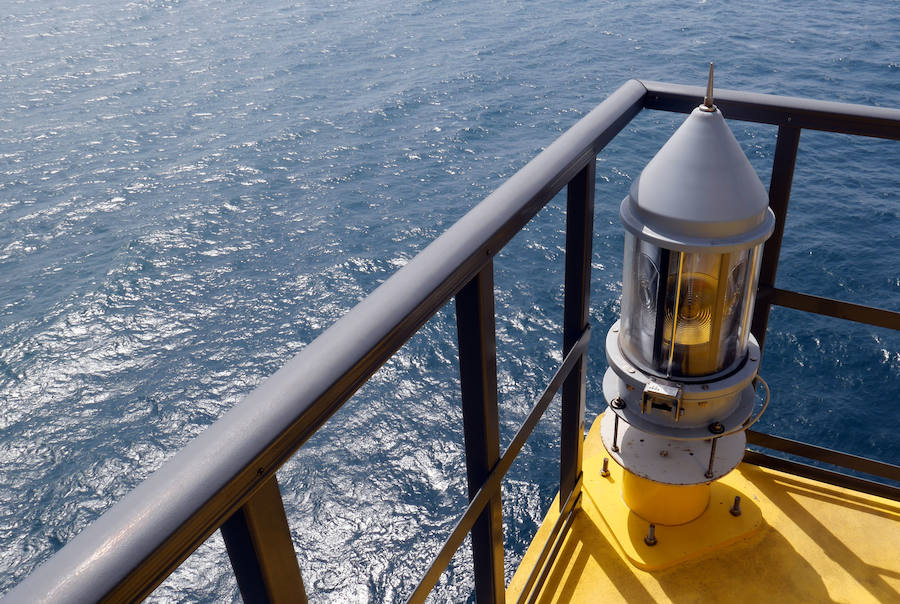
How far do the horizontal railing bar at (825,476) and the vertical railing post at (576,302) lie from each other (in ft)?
3.33

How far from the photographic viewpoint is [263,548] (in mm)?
1206

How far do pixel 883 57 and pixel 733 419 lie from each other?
35.7 m

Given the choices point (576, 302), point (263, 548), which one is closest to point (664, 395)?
point (576, 302)

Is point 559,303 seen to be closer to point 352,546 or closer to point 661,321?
point 352,546

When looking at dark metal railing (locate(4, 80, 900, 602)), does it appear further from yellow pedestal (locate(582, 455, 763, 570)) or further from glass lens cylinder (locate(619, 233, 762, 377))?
yellow pedestal (locate(582, 455, 763, 570))

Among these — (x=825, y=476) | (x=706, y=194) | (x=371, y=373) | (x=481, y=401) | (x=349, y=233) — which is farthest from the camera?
(x=349, y=233)

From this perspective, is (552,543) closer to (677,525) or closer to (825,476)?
(677,525)

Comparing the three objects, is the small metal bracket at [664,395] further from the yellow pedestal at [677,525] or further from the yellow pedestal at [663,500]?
the yellow pedestal at [677,525]

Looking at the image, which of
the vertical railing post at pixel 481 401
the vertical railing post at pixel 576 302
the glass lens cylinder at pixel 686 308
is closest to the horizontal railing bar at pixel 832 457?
the glass lens cylinder at pixel 686 308

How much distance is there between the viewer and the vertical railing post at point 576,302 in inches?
95.0

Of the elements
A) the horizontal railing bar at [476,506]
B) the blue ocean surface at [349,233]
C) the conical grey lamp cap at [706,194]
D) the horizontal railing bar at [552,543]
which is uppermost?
the conical grey lamp cap at [706,194]

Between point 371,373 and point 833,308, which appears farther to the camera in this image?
point 833,308

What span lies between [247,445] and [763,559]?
2934 millimetres

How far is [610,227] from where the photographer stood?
83.2 ft
